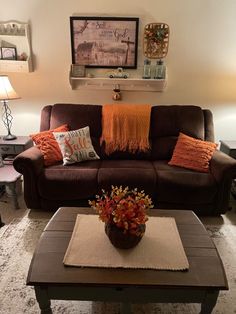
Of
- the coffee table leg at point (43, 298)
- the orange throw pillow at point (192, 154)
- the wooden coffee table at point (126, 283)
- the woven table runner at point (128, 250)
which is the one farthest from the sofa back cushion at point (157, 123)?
the coffee table leg at point (43, 298)

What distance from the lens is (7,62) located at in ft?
9.73

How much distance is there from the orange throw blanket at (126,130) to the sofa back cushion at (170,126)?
0.41 feet

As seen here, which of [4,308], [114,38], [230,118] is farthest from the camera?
[230,118]

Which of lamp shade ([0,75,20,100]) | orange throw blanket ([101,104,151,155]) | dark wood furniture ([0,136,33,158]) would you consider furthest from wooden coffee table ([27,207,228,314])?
lamp shade ([0,75,20,100])

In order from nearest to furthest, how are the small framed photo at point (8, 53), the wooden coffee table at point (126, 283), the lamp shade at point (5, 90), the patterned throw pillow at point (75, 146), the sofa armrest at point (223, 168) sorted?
the wooden coffee table at point (126, 283), the sofa armrest at point (223, 168), the patterned throw pillow at point (75, 146), the lamp shade at point (5, 90), the small framed photo at point (8, 53)

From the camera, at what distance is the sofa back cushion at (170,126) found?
278 cm

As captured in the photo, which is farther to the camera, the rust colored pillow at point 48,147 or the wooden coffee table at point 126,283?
the rust colored pillow at point 48,147

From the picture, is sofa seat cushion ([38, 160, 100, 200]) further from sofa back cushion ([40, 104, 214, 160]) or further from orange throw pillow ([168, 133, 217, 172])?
orange throw pillow ([168, 133, 217, 172])

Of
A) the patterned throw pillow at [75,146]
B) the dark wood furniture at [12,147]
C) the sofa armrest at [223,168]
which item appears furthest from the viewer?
the dark wood furniture at [12,147]

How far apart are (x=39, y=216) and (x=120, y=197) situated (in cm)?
138

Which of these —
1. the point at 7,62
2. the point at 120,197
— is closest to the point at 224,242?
the point at 120,197

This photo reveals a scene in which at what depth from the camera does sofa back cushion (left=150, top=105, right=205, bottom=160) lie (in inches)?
109

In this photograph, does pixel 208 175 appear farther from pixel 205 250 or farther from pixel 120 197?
pixel 120 197

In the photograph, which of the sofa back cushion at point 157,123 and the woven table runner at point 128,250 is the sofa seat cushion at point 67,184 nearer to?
the sofa back cushion at point 157,123
